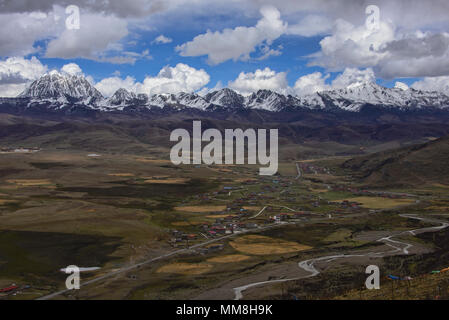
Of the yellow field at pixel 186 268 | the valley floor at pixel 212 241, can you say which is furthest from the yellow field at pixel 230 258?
the yellow field at pixel 186 268

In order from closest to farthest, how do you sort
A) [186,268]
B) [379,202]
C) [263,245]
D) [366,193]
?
[186,268]
[263,245]
[379,202]
[366,193]

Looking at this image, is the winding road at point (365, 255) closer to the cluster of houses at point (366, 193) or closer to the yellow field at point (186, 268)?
the yellow field at point (186, 268)

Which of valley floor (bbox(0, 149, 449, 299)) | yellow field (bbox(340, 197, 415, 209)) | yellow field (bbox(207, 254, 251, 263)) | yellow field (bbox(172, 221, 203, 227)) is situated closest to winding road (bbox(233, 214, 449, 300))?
valley floor (bbox(0, 149, 449, 299))

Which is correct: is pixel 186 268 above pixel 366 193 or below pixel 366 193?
below

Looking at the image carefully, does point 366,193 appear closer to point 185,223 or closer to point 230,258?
point 185,223

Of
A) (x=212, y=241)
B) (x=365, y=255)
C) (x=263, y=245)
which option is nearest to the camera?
(x=365, y=255)

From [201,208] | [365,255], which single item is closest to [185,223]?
[201,208]
